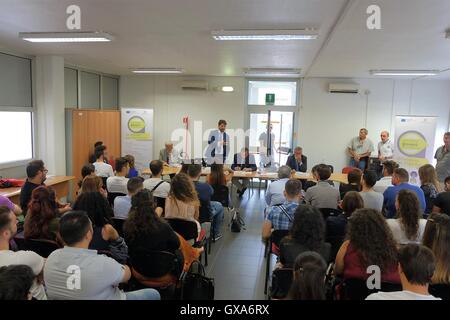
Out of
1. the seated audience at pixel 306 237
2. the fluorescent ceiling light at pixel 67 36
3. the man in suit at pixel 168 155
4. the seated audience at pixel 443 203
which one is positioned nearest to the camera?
the seated audience at pixel 306 237

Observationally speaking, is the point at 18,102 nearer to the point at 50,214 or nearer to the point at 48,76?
the point at 48,76

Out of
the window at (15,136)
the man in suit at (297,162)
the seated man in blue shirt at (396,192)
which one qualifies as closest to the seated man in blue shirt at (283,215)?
the seated man in blue shirt at (396,192)

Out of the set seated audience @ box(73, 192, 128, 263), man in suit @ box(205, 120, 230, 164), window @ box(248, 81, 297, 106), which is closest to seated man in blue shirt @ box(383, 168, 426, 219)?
seated audience @ box(73, 192, 128, 263)

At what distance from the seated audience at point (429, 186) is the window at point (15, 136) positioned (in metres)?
6.67

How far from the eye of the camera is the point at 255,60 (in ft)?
21.5

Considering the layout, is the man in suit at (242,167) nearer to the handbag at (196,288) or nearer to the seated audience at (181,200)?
the seated audience at (181,200)

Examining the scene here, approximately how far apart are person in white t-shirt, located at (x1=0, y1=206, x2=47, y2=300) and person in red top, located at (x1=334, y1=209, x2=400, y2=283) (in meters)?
2.05

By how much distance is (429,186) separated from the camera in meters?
4.54

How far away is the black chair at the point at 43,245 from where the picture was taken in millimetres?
2707

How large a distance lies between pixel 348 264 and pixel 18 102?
6.25 m

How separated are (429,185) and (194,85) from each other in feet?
20.4

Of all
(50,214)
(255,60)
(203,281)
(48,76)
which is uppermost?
(255,60)

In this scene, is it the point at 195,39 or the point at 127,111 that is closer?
the point at 195,39
